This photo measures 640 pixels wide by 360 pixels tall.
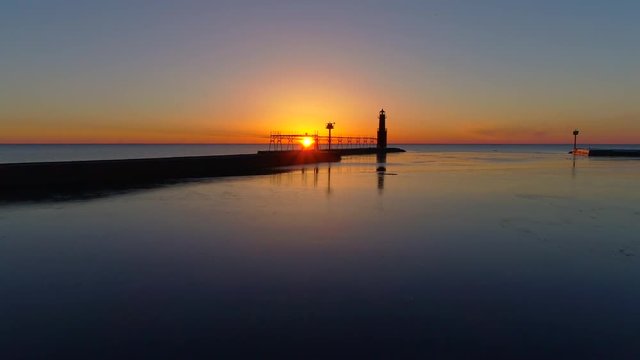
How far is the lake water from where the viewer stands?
18.3 feet

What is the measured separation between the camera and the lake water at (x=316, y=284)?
5574mm

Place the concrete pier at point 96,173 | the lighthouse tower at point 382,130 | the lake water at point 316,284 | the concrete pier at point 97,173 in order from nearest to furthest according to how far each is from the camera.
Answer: the lake water at point 316,284
the concrete pier at point 96,173
the concrete pier at point 97,173
the lighthouse tower at point 382,130

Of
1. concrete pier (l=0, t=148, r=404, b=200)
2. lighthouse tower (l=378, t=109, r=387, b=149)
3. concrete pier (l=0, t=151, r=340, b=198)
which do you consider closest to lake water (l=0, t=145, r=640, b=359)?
concrete pier (l=0, t=148, r=404, b=200)

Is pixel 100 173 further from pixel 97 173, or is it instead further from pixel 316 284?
pixel 316 284

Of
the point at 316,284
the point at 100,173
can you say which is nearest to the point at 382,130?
the point at 100,173

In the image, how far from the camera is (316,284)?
7965 mm

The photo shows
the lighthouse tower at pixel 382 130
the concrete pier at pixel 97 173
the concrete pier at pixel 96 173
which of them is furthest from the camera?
the lighthouse tower at pixel 382 130

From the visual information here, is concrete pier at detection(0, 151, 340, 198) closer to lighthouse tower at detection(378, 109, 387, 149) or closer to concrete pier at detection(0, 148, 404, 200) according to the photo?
concrete pier at detection(0, 148, 404, 200)

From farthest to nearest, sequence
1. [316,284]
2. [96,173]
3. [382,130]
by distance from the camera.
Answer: [382,130]
[96,173]
[316,284]

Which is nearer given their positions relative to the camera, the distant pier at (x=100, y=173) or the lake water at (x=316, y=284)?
the lake water at (x=316, y=284)

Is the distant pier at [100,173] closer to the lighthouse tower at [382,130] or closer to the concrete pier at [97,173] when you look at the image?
the concrete pier at [97,173]

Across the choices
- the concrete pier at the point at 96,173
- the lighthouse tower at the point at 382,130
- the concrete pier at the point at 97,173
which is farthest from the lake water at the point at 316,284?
the lighthouse tower at the point at 382,130

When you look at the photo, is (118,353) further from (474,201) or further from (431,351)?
(474,201)

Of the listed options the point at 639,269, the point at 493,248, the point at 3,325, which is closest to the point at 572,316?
the point at 639,269
